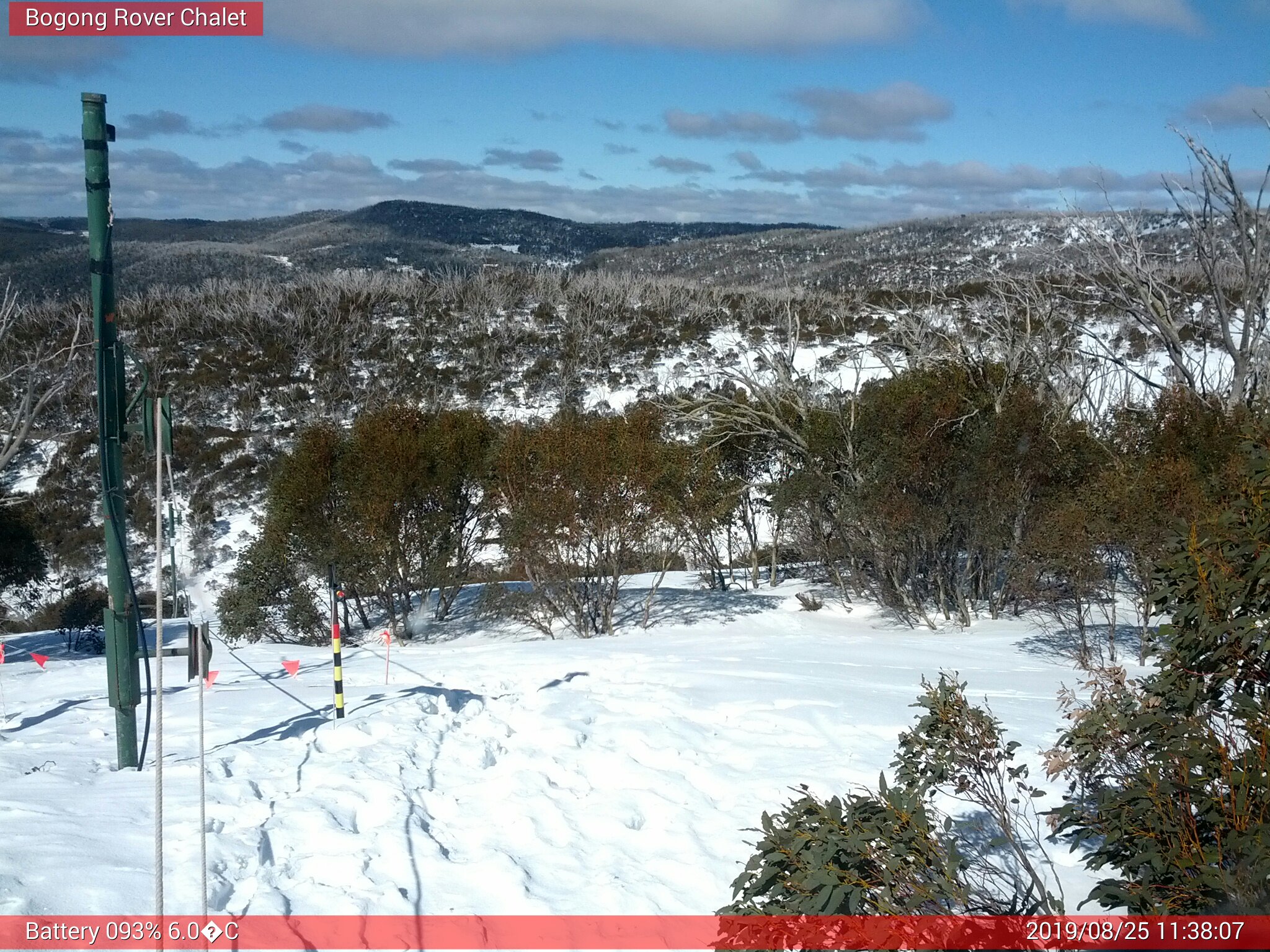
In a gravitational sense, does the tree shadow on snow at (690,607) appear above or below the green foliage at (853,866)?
below

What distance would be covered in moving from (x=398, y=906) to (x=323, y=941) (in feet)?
1.78

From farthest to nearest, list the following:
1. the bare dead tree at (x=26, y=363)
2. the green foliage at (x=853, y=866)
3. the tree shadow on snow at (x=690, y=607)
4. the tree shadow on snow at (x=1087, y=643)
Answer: the bare dead tree at (x=26, y=363), the tree shadow on snow at (x=690, y=607), the tree shadow on snow at (x=1087, y=643), the green foliage at (x=853, y=866)

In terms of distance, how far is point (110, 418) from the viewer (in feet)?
21.1

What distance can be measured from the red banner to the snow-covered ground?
0.46 ft

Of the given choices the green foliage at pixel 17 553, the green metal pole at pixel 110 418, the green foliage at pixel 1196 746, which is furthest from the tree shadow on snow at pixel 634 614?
the green foliage at pixel 1196 746

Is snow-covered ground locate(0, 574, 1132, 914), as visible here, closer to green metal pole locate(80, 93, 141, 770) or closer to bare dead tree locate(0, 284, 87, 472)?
green metal pole locate(80, 93, 141, 770)

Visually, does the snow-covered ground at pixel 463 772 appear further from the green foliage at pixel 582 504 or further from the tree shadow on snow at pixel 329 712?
the green foliage at pixel 582 504

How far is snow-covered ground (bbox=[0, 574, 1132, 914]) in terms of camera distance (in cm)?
508

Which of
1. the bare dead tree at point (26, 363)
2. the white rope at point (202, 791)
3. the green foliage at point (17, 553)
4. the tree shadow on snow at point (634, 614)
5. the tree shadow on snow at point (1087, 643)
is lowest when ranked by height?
the tree shadow on snow at point (634, 614)

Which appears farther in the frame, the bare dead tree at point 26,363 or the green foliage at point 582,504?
the bare dead tree at point 26,363

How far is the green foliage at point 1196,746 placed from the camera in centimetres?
309

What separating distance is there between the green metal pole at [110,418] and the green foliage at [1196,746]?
18.8ft

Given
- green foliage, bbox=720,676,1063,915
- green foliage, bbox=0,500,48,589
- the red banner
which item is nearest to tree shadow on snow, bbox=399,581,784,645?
green foliage, bbox=0,500,48,589

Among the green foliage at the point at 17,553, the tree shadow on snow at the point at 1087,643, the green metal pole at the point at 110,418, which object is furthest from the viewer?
the green foliage at the point at 17,553
